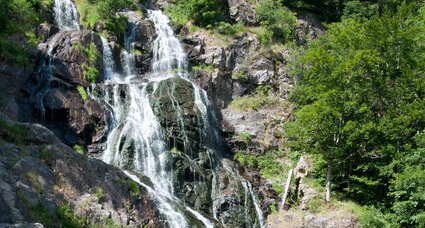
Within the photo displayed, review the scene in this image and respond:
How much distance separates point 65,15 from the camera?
1155 inches

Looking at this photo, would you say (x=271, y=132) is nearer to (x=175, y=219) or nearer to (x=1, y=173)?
(x=175, y=219)

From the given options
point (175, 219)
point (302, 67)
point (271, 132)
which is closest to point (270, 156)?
point (271, 132)

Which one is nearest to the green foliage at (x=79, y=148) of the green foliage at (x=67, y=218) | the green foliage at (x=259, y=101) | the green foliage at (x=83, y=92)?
the green foliage at (x=83, y=92)

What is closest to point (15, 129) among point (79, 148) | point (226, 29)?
point (79, 148)

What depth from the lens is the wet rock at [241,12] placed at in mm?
36031

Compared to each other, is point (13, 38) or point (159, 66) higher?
point (13, 38)

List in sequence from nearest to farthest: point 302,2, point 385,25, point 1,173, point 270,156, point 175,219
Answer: point 1,173
point 175,219
point 385,25
point 270,156
point 302,2

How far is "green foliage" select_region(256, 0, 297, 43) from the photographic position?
113ft

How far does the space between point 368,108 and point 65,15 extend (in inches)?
798

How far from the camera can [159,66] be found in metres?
29.4

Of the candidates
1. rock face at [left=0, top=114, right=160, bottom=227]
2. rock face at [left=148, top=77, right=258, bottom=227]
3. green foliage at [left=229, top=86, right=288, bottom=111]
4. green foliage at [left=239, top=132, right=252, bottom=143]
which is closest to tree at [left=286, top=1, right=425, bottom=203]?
rock face at [left=148, top=77, right=258, bottom=227]

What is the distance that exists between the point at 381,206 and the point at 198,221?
875cm

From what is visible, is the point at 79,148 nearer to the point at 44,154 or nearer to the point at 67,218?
the point at 44,154

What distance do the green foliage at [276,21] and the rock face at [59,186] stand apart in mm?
22643
